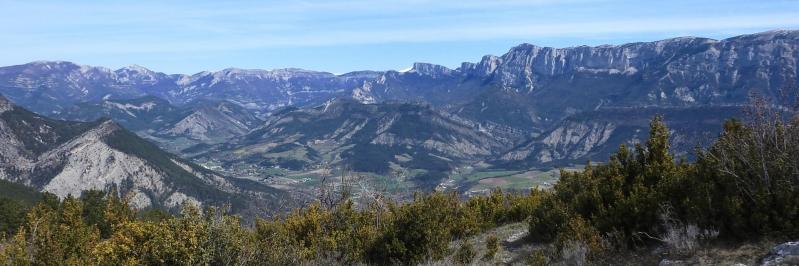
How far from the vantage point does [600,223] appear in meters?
18.2

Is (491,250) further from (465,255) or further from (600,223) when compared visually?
(600,223)

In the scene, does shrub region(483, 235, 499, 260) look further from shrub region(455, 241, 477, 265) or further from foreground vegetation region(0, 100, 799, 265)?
shrub region(455, 241, 477, 265)

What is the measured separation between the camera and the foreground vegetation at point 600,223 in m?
14.8

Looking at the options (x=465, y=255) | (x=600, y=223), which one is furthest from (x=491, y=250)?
(x=600, y=223)

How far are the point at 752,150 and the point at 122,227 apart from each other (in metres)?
19.4

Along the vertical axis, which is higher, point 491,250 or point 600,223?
point 600,223

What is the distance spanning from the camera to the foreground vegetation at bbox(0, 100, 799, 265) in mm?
14758

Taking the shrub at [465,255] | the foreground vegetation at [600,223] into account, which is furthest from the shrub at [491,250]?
the shrub at [465,255]

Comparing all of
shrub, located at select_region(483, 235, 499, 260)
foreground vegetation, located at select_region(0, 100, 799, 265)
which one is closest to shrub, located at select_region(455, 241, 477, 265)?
foreground vegetation, located at select_region(0, 100, 799, 265)

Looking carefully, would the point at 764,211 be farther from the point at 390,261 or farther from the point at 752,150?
the point at 390,261

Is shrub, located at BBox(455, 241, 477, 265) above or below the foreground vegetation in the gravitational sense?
below

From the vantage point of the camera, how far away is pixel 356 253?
66.2 feet

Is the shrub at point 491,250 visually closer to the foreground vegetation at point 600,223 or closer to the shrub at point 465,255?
the foreground vegetation at point 600,223

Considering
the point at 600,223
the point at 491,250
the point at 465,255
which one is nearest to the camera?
the point at 600,223
